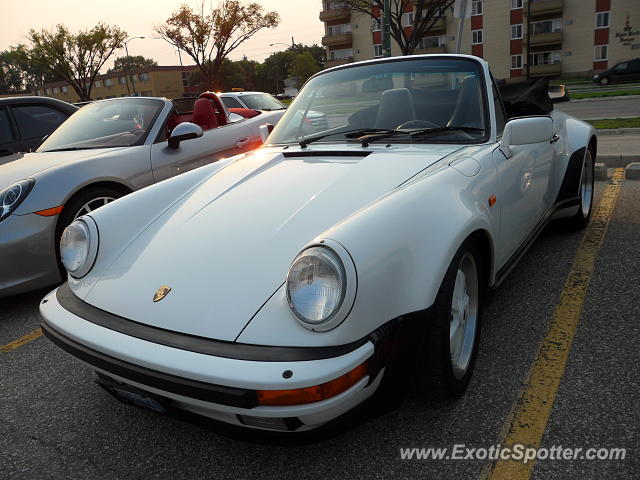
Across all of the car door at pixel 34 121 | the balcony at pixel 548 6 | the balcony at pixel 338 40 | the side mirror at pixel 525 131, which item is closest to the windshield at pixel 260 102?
the car door at pixel 34 121

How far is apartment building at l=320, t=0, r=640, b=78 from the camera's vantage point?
1495 inches

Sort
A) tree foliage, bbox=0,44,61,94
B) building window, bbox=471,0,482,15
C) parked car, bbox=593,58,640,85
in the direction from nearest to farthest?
parked car, bbox=593,58,640,85 < building window, bbox=471,0,482,15 < tree foliage, bbox=0,44,61,94

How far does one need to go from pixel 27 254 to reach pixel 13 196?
43cm

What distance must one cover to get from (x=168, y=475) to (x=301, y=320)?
31.7 inches

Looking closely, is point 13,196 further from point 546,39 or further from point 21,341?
point 546,39

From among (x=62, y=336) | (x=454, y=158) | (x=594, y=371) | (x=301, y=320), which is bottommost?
(x=594, y=371)

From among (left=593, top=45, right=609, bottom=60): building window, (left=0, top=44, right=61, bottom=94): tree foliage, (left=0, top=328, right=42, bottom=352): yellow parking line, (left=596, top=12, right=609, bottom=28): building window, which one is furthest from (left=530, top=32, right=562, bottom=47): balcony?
(left=0, top=44, right=61, bottom=94): tree foliage

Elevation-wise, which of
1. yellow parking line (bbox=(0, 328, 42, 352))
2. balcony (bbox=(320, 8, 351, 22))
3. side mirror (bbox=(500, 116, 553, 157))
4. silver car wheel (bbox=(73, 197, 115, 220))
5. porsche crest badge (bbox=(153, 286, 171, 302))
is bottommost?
yellow parking line (bbox=(0, 328, 42, 352))

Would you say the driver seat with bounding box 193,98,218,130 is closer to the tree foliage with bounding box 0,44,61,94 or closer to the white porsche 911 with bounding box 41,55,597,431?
the white porsche 911 with bounding box 41,55,597,431

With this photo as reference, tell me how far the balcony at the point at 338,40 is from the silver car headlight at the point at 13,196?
49875 millimetres

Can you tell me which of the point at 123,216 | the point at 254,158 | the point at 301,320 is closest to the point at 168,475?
the point at 301,320

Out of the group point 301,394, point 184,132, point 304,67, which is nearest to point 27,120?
point 184,132

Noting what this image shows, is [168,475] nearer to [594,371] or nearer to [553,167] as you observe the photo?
[594,371]

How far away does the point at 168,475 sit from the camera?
183cm
